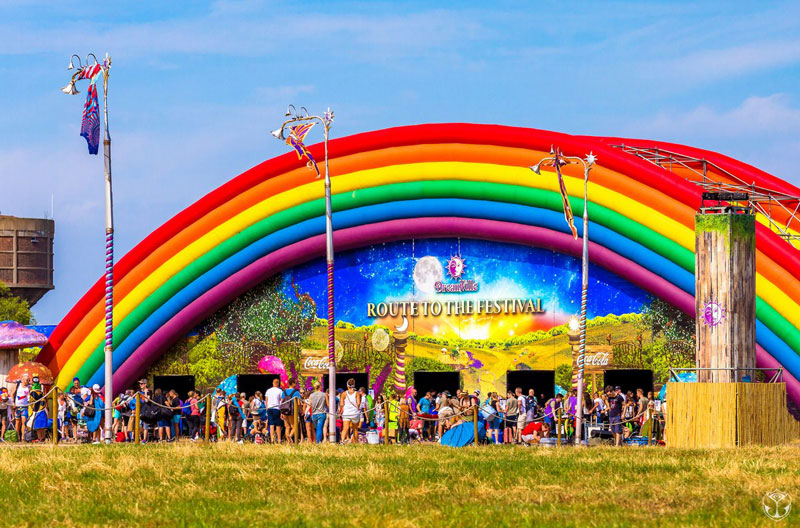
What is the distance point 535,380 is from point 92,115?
604 inches

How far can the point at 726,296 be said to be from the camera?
24.9 meters

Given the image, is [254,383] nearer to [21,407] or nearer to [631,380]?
[631,380]

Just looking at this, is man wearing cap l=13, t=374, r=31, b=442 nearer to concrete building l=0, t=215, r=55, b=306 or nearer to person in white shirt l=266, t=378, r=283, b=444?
person in white shirt l=266, t=378, r=283, b=444

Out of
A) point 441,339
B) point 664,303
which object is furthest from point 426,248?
point 664,303

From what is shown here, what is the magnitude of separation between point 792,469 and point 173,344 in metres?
23.1

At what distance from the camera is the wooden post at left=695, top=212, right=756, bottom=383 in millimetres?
24891

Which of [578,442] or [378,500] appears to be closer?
[378,500]

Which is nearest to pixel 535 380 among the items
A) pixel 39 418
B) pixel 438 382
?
pixel 438 382

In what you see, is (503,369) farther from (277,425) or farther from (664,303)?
(277,425)

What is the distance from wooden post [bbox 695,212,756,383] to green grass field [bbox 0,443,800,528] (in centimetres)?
221

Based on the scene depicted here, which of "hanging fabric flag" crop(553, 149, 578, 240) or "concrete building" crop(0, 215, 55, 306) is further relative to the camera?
"concrete building" crop(0, 215, 55, 306)

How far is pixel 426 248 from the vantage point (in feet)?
122

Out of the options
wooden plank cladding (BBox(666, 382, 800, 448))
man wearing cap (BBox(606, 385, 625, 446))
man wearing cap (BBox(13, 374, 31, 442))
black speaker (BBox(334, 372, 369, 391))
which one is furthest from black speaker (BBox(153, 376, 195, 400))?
wooden plank cladding (BBox(666, 382, 800, 448))

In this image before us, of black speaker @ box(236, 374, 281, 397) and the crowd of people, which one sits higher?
black speaker @ box(236, 374, 281, 397)
